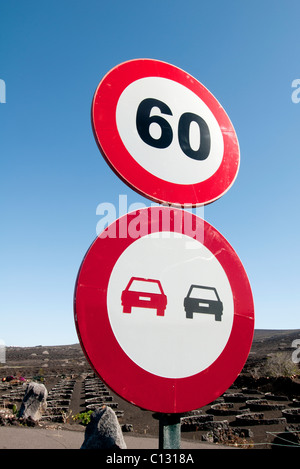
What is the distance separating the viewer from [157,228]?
57.6 inches

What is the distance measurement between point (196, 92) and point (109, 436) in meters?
6.64

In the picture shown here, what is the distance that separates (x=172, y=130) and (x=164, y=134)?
0.06m

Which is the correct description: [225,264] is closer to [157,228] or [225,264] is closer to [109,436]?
[157,228]

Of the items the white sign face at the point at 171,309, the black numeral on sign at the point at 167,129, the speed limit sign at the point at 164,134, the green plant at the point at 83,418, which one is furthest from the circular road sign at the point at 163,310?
the green plant at the point at 83,418

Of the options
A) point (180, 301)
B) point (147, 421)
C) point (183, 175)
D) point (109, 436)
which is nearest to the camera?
point (180, 301)

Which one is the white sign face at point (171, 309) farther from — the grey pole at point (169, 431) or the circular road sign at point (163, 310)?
the grey pole at point (169, 431)

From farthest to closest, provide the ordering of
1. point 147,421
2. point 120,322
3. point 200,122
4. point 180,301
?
point 147,421 < point 200,122 < point 180,301 < point 120,322

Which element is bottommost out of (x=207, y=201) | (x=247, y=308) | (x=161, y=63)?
(x=247, y=308)

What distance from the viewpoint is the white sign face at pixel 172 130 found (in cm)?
165

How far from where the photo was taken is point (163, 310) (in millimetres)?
1364

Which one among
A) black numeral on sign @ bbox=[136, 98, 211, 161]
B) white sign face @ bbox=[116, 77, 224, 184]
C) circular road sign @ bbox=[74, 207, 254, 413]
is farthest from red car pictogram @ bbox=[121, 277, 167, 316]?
black numeral on sign @ bbox=[136, 98, 211, 161]

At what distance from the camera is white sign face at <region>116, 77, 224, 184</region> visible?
1.65 m

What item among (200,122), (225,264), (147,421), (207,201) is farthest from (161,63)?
(147,421)

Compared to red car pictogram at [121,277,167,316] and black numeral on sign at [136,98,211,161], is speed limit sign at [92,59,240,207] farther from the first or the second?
red car pictogram at [121,277,167,316]
